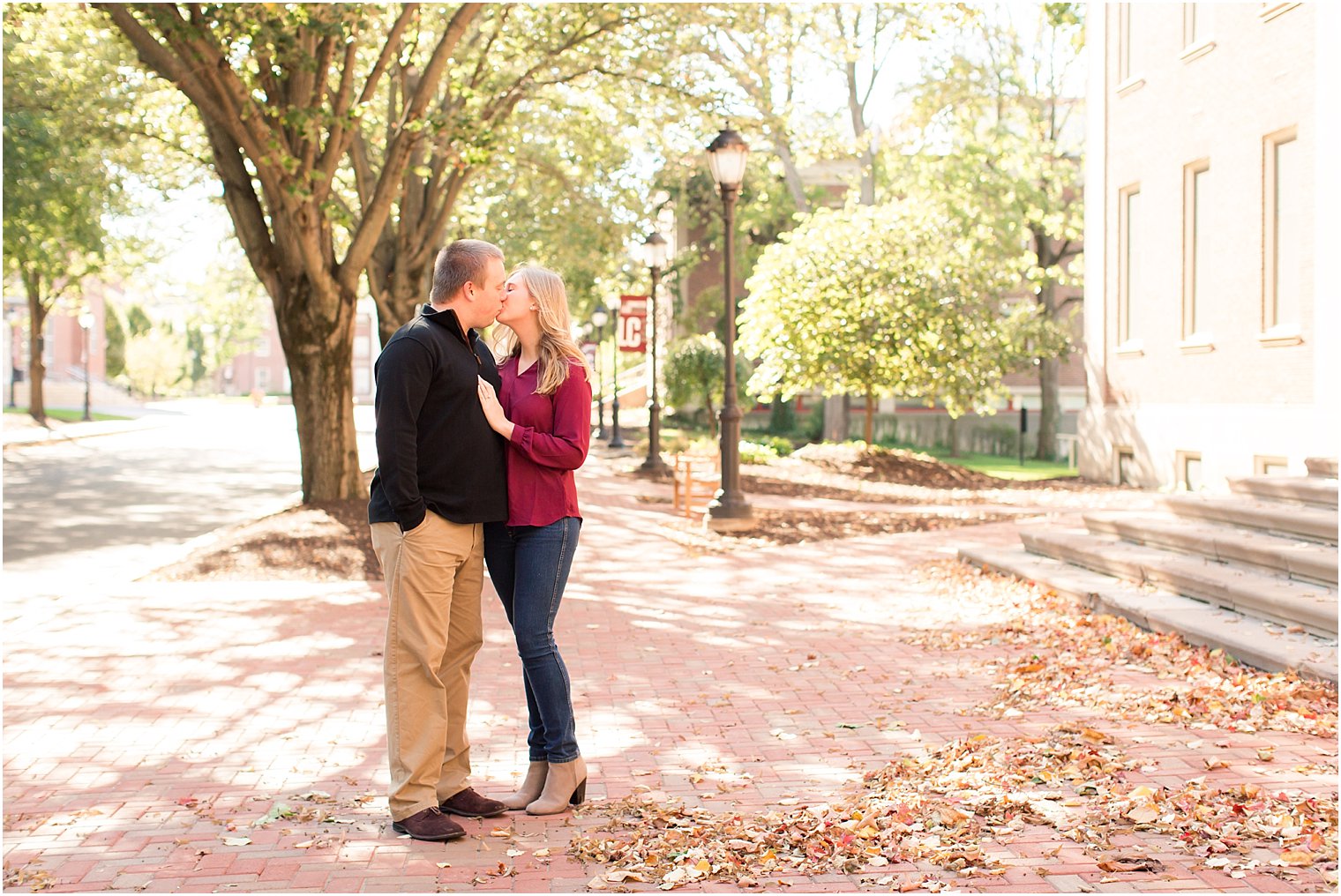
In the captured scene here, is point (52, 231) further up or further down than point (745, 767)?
further up

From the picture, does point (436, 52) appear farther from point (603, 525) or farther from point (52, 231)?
point (52, 231)

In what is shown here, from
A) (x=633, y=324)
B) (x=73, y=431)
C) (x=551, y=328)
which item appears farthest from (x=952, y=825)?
(x=73, y=431)

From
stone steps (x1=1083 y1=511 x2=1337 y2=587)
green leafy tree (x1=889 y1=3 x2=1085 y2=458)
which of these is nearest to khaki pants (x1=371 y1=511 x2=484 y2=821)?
stone steps (x1=1083 y1=511 x2=1337 y2=587)

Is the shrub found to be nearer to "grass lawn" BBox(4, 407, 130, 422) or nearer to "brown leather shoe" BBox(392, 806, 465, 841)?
"brown leather shoe" BBox(392, 806, 465, 841)

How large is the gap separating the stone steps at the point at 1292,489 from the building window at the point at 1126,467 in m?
9.42

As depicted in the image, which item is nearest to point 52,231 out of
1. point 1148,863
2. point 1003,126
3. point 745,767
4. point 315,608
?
point 315,608

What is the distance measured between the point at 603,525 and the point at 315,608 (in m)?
6.14

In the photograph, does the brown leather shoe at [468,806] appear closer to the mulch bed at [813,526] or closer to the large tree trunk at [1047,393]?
the mulch bed at [813,526]

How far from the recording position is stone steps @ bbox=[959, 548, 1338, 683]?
670 cm

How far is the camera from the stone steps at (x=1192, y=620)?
6695 millimetres

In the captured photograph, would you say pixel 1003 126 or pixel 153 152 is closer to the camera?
pixel 153 152

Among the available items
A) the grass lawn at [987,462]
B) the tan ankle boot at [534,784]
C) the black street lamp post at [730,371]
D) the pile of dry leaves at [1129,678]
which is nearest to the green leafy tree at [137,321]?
the grass lawn at [987,462]

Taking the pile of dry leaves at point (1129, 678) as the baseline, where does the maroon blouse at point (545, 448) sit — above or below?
above

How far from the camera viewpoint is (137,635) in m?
8.57
